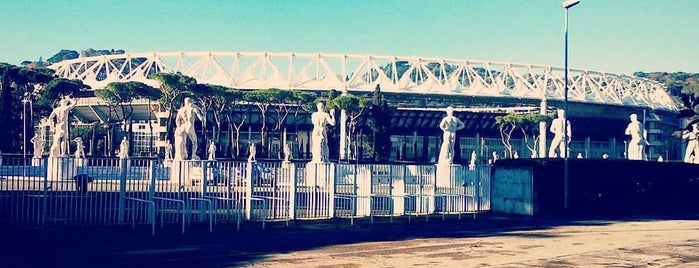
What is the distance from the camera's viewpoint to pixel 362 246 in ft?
50.8

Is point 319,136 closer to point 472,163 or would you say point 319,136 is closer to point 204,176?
point 204,176

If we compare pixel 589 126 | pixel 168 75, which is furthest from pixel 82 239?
pixel 589 126

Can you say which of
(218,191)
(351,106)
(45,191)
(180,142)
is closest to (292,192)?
(218,191)

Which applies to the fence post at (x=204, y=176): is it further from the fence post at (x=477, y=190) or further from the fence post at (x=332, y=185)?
the fence post at (x=477, y=190)

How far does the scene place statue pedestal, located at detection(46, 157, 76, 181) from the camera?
17.0 meters

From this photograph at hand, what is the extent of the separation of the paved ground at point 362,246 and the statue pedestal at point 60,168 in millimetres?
1469

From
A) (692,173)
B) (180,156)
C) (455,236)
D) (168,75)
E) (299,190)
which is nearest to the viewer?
(455,236)

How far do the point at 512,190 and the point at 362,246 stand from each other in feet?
37.0

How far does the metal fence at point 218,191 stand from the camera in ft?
56.0

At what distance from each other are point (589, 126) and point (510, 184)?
118 m

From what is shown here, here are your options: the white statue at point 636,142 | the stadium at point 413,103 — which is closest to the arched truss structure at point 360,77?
the stadium at point 413,103

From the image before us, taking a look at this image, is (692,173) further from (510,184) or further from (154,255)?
(154,255)

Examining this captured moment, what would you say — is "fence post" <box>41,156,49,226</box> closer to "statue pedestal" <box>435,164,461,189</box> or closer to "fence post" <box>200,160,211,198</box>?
"fence post" <box>200,160,211,198</box>

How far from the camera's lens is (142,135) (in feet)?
409
